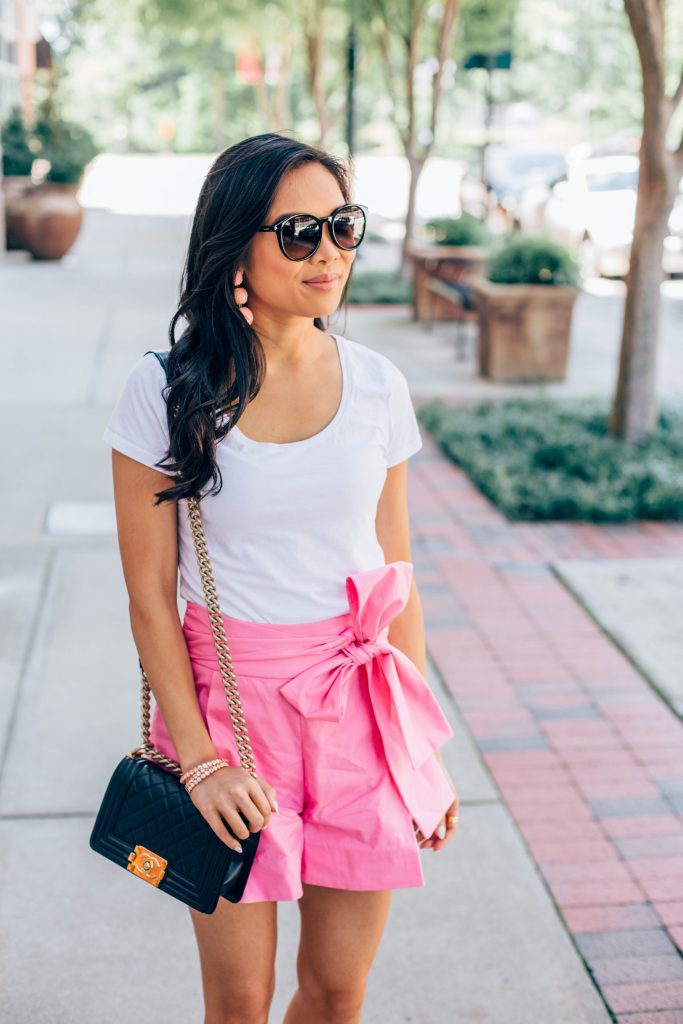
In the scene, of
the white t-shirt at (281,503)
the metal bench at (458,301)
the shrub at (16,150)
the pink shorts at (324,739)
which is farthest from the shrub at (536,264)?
the shrub at (16,150)

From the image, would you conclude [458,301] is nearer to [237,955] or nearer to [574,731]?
[574,731]

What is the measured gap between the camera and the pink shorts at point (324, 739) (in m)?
1.89

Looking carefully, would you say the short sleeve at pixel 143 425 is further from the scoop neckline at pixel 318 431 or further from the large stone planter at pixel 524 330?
the large stone planter at pixel 524 330

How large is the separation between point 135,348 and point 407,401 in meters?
8.42

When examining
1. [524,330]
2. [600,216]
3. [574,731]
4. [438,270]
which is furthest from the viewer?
[600,216]

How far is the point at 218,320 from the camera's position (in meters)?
1.92

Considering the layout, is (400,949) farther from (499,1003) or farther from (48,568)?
(48,568)

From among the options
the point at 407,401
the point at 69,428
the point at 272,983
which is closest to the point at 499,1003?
the point at 272,983

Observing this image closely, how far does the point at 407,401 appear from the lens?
2064 mm

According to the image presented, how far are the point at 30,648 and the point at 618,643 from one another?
2.28 meters

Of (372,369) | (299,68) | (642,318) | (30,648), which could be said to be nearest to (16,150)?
(642,318)

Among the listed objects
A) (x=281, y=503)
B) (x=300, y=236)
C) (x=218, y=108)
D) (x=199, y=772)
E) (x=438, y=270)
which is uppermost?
(x=218, y=108)

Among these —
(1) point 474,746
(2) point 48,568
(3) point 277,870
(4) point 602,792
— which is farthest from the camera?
(2) point 48,568

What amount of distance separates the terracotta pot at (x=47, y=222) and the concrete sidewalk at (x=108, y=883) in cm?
1031
